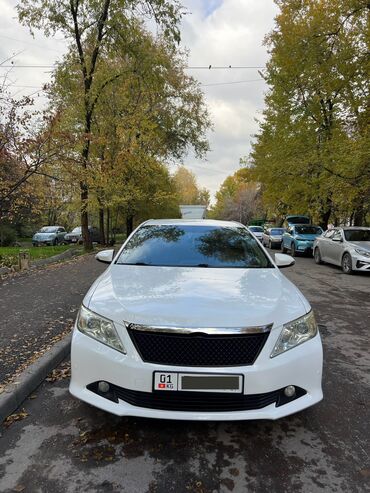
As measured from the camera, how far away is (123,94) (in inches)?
771

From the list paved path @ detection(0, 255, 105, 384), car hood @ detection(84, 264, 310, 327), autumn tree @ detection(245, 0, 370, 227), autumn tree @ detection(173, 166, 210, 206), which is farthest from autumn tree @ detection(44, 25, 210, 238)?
autumn tree @ detection(173, 166, 210, 206)

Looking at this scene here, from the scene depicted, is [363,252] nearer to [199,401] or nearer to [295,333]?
[295,333]

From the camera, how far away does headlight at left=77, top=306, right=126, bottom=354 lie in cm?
265

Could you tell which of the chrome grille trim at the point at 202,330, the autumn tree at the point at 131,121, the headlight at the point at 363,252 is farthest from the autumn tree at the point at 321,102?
the chrome grille trim at the point at 202,330

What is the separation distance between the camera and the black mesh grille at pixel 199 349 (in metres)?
2.53

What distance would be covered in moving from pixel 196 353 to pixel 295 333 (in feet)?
2.52

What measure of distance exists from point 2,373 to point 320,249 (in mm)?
13228

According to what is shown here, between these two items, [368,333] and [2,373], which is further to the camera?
[368,333]

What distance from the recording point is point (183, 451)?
2.60 meters

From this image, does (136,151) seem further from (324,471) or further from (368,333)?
(324,471)

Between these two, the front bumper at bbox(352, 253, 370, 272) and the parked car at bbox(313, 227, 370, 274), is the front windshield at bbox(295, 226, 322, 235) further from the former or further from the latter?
the front bumper at bbox(352, 253, 370, 272)

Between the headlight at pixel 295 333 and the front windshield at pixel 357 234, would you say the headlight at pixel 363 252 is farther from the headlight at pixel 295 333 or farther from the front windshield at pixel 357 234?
the headlight at pixel 295 333

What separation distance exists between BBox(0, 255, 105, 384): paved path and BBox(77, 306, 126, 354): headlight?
125 cm

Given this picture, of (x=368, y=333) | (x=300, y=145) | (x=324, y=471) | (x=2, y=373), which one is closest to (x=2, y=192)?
(x=2, y=373)
